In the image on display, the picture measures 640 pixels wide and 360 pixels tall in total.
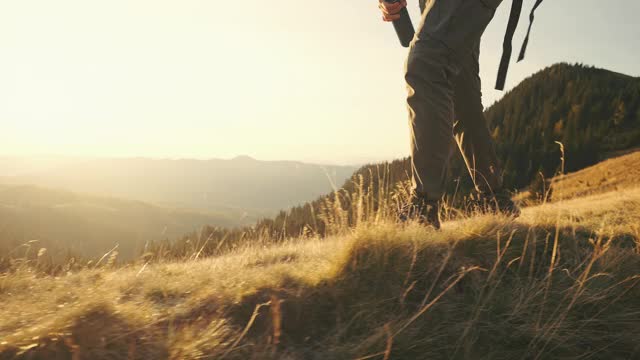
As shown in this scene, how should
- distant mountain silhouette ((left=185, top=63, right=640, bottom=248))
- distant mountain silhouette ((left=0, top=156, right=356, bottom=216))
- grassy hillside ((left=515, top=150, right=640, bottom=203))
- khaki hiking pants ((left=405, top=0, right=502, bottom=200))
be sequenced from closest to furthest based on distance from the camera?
khaki hiking pants ((left=405, top=0, right=502, bottom=200)) → grassy hillside ((left=515, top=150, right=640, bottom=203)) → distant mountain silhouette ((left=185, top=63, right=640, bottom=248)) → distant mountain silhouette ((left=0, top=156, right=356, bottom=216))

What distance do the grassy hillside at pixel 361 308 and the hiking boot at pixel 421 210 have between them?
1.06 feet

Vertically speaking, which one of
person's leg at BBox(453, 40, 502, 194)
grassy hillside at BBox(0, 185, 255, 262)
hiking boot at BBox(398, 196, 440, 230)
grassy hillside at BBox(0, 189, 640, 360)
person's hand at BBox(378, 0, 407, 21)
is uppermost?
person's hand at BBox(378, 0, 407, 21)

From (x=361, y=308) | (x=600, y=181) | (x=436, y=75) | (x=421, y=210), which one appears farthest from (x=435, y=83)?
(x=600, y=181)

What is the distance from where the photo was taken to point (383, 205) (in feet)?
7.39

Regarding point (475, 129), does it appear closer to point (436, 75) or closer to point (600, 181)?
point (436, 75)

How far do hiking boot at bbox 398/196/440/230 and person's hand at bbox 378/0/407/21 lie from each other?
1.20 m

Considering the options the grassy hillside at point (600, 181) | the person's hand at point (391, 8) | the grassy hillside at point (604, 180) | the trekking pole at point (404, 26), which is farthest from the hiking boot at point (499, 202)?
the grassy hillside at point (604, 180)

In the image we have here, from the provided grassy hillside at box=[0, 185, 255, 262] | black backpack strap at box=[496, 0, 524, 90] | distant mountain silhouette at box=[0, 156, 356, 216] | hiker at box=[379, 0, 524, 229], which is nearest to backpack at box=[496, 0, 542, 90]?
black backpack strap at box=[496, 0, 524, 90]

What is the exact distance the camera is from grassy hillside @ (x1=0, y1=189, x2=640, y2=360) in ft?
3.87

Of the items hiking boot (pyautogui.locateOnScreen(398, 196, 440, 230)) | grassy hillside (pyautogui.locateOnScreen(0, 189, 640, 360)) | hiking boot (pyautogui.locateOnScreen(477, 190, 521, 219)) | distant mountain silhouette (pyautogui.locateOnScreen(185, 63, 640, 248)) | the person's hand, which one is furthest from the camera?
distant mountain silhouette (pyautogui.locateOnScreen(185, 63, 640, 248))

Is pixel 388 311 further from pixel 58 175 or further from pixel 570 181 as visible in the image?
pixel 58 175

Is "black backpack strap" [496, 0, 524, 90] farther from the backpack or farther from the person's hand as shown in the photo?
the person's hand

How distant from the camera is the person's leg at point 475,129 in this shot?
9.15 feet

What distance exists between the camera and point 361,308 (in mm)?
1484
